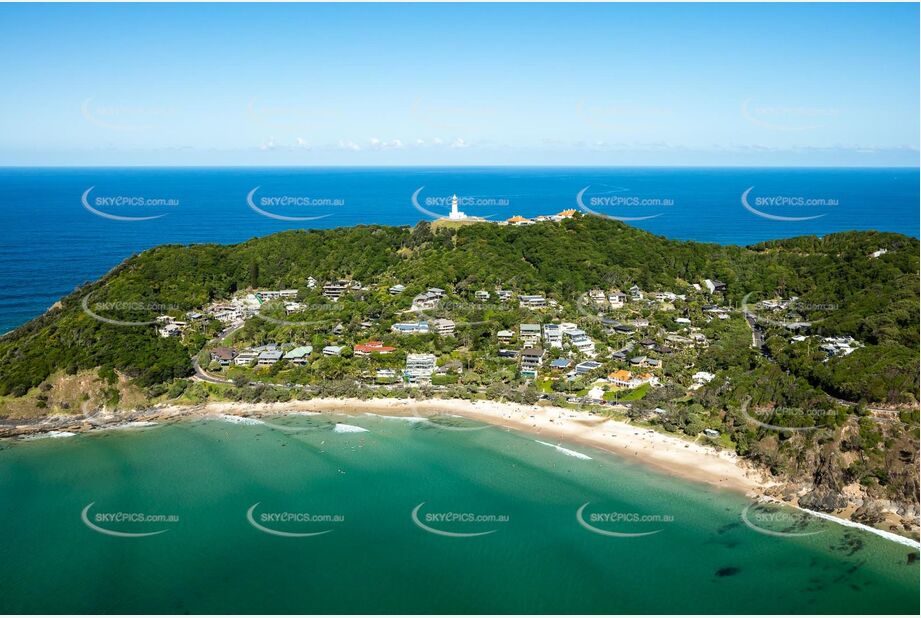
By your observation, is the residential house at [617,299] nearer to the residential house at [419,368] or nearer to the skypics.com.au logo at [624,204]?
the residential house at [419,368]

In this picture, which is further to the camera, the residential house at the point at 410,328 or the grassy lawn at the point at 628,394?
the residential house at the point at 410,328

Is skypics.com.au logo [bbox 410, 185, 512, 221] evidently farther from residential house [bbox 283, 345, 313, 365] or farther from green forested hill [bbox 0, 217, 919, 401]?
residential house [bbox 283, 345, 313, 365]

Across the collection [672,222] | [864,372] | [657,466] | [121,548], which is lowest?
[121,548]

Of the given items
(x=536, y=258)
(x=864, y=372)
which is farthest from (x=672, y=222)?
(x=864, y=372)

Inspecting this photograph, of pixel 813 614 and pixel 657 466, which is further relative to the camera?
Result: pixel 657 466

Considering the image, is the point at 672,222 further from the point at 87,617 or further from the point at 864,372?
the point at 87,617

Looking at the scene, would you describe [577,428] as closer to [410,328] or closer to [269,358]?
[410,328]

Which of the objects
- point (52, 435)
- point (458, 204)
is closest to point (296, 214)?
point (458, 204)

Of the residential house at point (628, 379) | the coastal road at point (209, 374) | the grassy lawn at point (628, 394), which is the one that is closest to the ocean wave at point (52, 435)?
the coastal road at point (209, 374)
